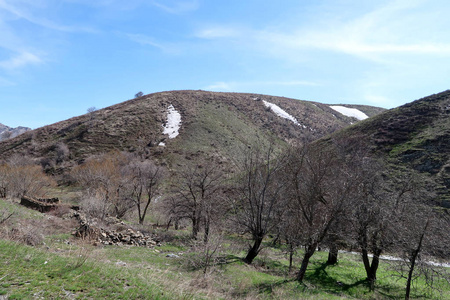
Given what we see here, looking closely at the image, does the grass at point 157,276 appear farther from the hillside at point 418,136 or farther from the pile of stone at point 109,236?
the hillside at point 418,136

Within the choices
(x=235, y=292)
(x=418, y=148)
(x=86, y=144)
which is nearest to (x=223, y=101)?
(x=86, y=144)

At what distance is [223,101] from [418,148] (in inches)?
2276

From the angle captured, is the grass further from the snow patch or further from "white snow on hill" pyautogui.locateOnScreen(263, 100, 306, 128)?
"white snow on hill" pyautogui.locateOnScreen(263, 100, 306, 128)

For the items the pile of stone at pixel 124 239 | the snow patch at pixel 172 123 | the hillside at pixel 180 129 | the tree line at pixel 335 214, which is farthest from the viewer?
the snow patch at pixel 172 123

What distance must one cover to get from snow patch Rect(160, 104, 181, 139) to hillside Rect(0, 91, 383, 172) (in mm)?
886

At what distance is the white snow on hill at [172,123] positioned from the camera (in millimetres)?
62156

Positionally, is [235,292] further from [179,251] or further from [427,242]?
[427,242]

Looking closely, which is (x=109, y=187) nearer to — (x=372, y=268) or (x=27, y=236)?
(x=27, y=236)

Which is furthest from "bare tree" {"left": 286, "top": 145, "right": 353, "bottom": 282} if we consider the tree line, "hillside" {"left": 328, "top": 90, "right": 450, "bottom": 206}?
"hillside" {"left": 328, "top": 90, "right": 450, "bottom": 206}

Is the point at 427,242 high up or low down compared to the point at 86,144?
down

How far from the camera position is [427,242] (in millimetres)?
12797

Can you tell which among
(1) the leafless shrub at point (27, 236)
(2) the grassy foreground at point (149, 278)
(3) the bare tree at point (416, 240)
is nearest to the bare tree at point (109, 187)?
(1) the leafless shrub at point (27, 236)

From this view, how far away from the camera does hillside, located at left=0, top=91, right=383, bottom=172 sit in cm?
5500

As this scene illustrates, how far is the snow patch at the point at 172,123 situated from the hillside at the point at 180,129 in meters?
0.89
